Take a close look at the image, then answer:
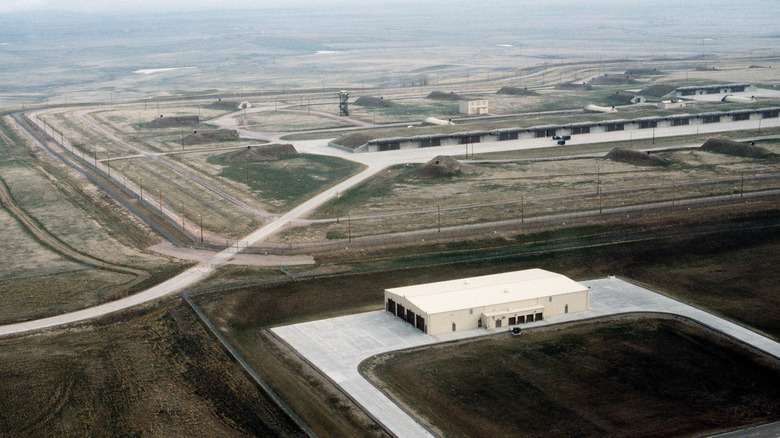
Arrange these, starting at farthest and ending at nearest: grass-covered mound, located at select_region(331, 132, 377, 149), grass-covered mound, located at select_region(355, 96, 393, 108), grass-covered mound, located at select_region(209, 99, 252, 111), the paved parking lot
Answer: grass-covered mound, located at select_region(209, 99, 252, 111), grass-covered mound, located at select_region(355, 96, 393, 108), grass-covered mound, located at select_region(331, 132, 377, 149), the paved parking lot

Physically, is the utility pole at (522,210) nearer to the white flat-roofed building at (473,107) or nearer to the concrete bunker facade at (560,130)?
the concrete bunker facade at (560,130)

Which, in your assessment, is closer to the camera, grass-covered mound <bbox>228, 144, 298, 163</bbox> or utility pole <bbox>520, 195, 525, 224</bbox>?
utility pole <bbox>520, 195, 525, 224</bbox>

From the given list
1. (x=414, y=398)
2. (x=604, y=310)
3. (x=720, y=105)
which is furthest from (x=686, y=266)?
(x=720, y=105)

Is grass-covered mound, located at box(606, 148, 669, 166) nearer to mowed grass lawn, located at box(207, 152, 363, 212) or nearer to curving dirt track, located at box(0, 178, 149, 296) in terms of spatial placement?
mowed grass lawn, located at box(207, 152, 363, 212)

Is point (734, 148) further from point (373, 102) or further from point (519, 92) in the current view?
point (373, 102)

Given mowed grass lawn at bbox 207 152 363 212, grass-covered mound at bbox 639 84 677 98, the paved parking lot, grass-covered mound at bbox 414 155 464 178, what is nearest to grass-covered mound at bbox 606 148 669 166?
grass-covered mound at bbox 414 155 464 178

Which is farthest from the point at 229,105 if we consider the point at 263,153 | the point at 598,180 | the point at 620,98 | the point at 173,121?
the point at 598,180

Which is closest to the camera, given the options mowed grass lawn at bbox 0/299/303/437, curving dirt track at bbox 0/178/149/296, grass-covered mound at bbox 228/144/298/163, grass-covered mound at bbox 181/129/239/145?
mowed grass lawn at bbox 0/299/303/437
